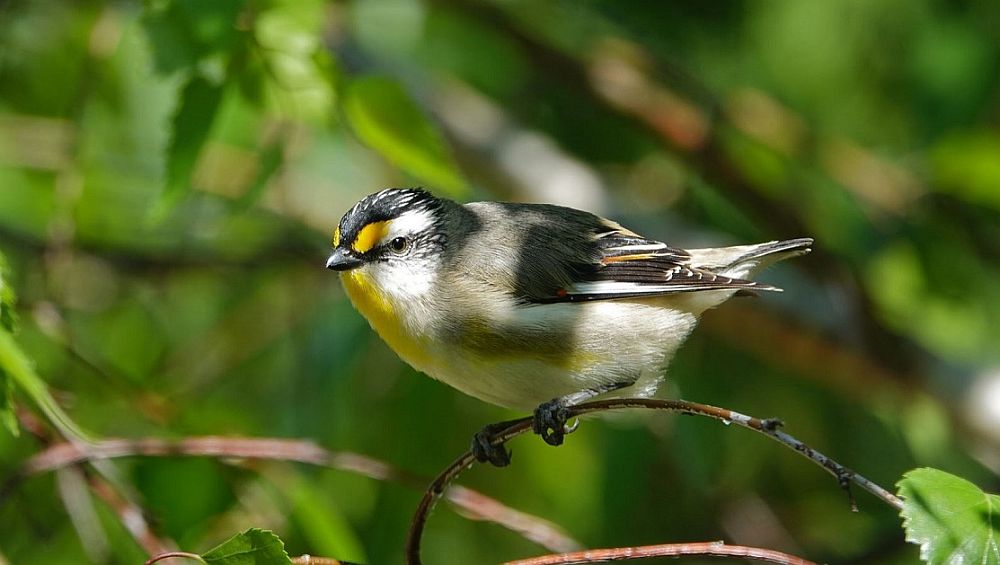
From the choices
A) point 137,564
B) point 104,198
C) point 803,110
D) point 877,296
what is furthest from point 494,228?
point 803,110

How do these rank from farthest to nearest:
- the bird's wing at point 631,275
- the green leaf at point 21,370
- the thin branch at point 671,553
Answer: the bird's wing at point 631,275
the green leaf at point 21,370
the thin branch at point 671,553

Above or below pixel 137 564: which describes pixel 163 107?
above

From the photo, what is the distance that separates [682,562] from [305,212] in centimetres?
249

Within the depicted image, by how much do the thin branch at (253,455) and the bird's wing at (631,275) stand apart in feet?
1.92

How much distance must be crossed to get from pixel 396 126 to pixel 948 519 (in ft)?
5.86

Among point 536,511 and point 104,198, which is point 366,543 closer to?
point 536,511

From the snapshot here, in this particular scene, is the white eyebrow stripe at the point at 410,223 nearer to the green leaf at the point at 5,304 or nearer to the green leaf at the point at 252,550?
the green leaf at the point at 5,304

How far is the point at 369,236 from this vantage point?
125 inches

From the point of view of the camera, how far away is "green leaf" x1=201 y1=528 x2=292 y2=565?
1916 millimetres

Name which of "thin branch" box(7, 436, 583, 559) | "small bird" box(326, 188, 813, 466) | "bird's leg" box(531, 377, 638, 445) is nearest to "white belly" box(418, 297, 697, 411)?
"small bird" box(326, 188, 813, 466)

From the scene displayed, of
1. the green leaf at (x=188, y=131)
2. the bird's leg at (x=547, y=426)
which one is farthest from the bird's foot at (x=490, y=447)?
the green leaf at (x=188, y=131)

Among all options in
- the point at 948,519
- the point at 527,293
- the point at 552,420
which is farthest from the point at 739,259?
the point at 948,519

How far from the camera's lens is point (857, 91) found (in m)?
5.52

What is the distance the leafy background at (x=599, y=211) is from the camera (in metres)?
4.36
